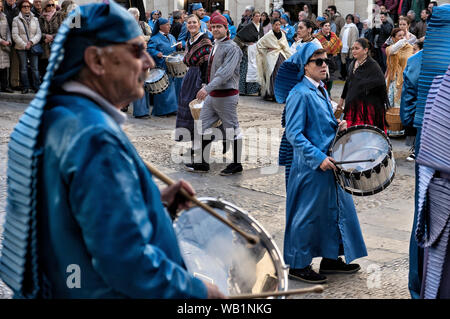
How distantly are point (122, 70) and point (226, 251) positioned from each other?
91 centimetres

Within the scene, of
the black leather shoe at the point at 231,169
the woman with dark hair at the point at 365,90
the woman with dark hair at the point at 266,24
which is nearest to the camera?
the black leather shoe at the point at 231,169

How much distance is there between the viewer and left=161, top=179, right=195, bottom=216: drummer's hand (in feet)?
7.27

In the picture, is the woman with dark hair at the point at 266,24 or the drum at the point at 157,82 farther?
the woman with dark hair at the point at 266,24

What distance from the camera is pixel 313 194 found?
15.9ft

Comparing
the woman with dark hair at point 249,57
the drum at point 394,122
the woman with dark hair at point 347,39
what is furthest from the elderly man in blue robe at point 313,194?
the woman with dark hair at point 347,39

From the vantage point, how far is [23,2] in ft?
46.6

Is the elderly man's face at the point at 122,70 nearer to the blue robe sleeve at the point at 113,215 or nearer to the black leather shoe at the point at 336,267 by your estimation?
the blue robe sleeve at the point at 113,215

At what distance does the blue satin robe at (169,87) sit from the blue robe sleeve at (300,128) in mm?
7519

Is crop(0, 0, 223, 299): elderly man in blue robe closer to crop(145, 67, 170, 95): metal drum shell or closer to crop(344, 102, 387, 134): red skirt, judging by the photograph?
crop(344, 102, 387, 134): red skirt

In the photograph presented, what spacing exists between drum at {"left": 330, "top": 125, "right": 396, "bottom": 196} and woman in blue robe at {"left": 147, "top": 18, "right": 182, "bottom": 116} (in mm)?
7660

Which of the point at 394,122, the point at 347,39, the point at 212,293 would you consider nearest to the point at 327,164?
the point at 212,293

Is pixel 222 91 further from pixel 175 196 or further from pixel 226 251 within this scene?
pixel 175 196

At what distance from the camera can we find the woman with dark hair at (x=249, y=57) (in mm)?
16203
